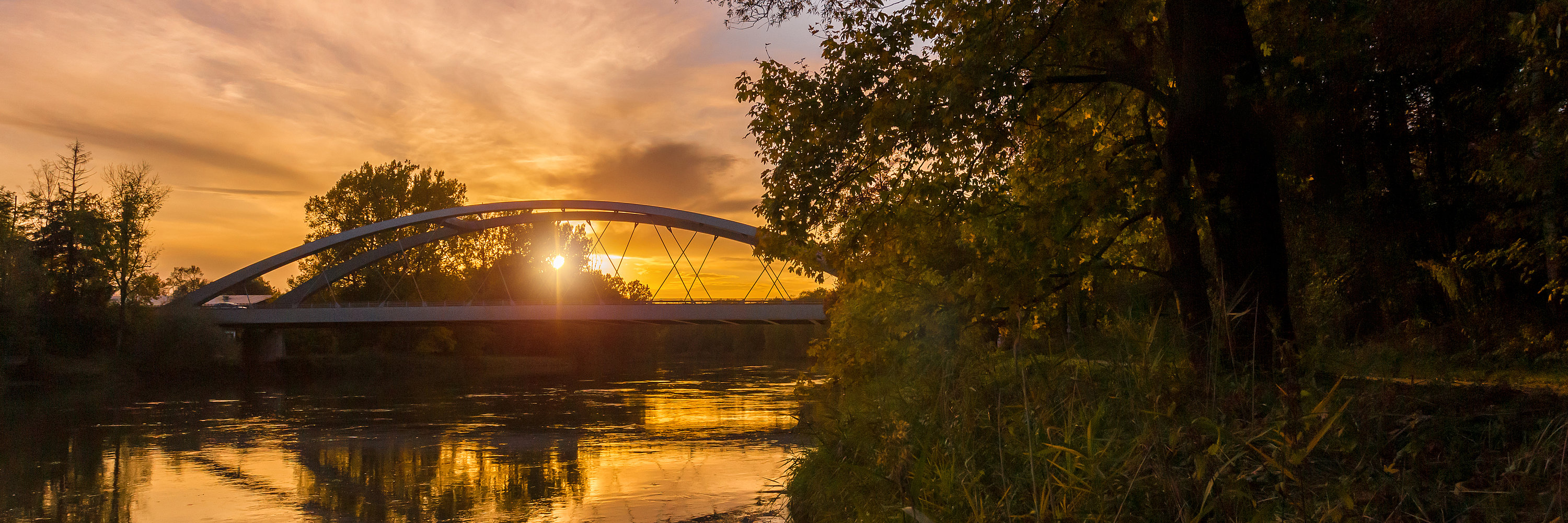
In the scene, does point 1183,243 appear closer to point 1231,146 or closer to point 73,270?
point 1231,146

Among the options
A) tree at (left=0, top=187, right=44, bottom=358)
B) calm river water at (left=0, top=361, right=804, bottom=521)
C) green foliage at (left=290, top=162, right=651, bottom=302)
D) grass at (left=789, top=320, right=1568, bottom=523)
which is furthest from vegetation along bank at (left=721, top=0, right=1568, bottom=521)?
green foliage at (left=290, top=162, right=651, bottom=302)

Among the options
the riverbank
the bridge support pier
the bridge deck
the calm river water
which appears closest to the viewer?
the riverbank

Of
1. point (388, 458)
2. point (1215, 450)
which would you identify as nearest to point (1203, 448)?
point (1215, 450)

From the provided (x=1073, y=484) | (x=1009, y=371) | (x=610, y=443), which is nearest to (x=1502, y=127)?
(x=1009, y=371)

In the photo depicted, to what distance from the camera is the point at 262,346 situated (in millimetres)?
50000

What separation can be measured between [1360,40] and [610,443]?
14409mm

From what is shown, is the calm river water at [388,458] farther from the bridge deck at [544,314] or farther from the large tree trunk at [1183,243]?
the bridge deck at [544,314]

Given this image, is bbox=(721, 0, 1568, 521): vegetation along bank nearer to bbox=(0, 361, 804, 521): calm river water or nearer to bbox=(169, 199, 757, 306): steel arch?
bbox=(0, 361, 804, 521): calm river water

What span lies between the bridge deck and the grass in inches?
1447

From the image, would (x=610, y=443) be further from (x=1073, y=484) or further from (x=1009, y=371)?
(x=1073, y=484)

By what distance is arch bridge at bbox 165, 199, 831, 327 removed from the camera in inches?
1736

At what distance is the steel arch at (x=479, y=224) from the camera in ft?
148

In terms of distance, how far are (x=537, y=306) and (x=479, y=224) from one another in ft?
21.3

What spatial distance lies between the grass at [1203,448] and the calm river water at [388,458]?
6542 millimetres
